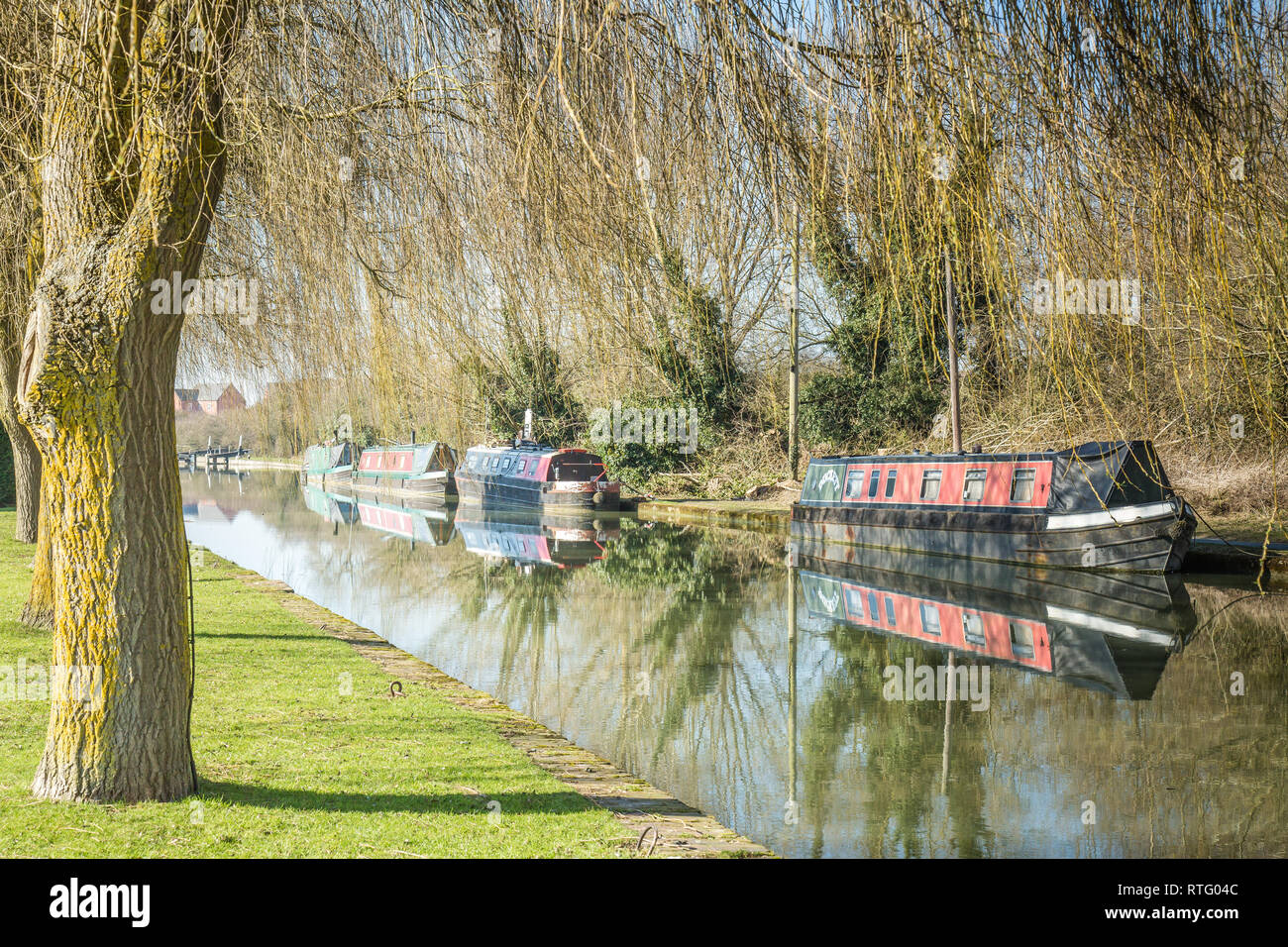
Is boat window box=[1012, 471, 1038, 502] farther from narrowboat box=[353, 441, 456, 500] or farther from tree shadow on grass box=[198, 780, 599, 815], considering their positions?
narrowboat box=[353, 441, 456, 500]

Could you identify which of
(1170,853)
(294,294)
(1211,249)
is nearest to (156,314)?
(294,294)

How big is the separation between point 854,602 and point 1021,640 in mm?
3072

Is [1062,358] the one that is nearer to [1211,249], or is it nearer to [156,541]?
[1211,249]

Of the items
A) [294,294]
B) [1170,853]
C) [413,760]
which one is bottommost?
[1170,853]

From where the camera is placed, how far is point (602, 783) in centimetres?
543

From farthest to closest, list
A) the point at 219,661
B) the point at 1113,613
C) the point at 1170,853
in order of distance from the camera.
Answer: the point at 1113,613, the point at 219,661, the point at 1170,853

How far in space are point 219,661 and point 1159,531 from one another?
1234 centimetres

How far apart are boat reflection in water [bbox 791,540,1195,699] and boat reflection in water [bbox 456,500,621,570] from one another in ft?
13.8

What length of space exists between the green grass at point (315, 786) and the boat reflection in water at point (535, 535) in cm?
1027

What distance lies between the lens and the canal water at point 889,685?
5.50 m

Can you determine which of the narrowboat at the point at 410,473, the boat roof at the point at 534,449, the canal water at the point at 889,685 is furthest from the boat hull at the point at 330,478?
the canal water at the point at 889,685

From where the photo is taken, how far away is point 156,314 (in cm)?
395

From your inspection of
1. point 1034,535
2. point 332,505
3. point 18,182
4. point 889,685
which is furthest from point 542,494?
point 18,182

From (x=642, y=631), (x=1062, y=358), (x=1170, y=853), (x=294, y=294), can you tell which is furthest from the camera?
(x=642, y=631)
